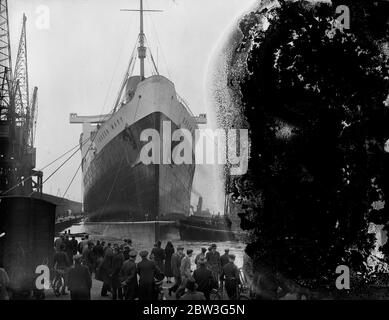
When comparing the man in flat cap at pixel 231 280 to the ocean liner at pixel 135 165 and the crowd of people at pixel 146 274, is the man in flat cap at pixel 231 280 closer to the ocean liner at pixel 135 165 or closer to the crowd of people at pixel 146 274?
A: the crowd of people at pixel 146 274

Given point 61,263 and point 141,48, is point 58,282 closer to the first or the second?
point 61,263

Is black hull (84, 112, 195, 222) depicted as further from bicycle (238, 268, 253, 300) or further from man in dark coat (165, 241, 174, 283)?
bicycle (238, 268, 253, 300)

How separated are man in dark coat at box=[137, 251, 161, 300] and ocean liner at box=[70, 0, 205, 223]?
664cm

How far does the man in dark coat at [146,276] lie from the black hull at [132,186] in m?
8.15

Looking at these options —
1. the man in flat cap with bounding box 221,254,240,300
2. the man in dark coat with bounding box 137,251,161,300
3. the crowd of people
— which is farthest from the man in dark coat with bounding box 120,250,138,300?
the man in flat cap with bounding box 221,254,240,300

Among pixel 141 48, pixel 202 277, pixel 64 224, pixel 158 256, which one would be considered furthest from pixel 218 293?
pixel 141 48

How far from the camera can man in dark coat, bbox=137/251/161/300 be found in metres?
6.98

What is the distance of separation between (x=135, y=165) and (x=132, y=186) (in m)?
0.78

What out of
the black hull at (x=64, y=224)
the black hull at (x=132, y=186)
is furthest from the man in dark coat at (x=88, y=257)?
the black hull at (x=132, y=186)

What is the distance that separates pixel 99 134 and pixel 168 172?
4.05 metres
